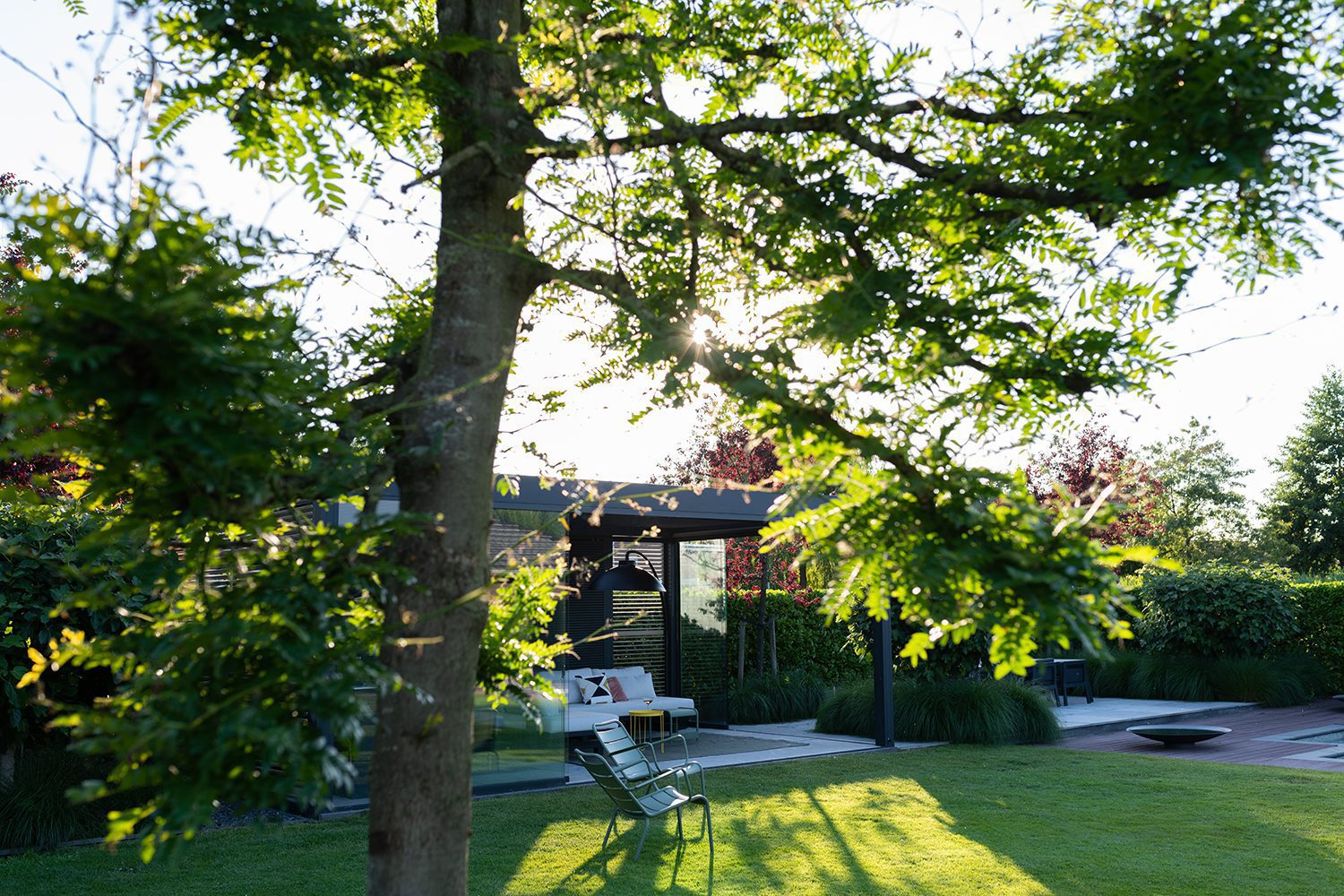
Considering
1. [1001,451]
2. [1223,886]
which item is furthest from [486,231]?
[1223,886]

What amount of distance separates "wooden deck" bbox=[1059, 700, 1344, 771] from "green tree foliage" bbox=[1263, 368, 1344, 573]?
1775cm

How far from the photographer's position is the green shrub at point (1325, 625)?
56.0 feet

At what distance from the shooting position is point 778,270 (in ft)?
9.41

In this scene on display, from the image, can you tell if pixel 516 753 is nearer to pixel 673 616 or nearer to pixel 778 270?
pixel 673 616

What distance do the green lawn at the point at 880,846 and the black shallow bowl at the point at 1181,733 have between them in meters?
1.87

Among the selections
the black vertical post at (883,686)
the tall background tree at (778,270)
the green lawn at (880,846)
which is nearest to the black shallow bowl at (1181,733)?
the green lawn at (880,846)

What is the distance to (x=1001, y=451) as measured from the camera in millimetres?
2523

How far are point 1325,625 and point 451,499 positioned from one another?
18839 mm

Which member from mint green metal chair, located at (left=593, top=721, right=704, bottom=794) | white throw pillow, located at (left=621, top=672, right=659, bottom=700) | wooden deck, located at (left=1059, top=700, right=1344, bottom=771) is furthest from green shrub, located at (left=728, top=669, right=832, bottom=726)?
mint green metal chair, located at (left=593, top=721, right=704, bottom=794)

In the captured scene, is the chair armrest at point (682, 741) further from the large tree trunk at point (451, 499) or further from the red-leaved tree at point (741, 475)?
the large tree trunk at point (451, 499)

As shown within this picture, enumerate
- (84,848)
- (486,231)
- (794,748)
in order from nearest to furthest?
(486,231)
(84,848)
(794,748)

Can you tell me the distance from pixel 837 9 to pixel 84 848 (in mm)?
7302

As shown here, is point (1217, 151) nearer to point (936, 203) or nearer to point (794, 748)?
point (936, 203)

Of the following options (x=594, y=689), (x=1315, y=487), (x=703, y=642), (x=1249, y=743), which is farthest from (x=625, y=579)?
(x=1315, y=487)
